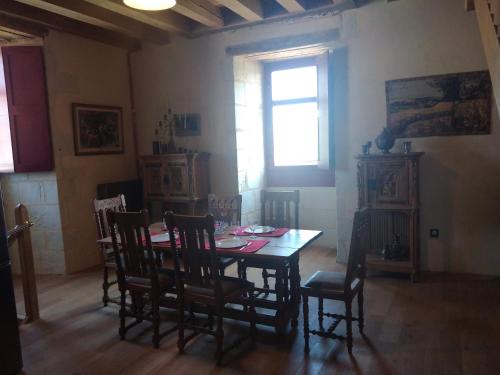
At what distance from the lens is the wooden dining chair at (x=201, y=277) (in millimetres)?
2475

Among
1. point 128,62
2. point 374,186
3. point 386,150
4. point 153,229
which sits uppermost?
point 128,62

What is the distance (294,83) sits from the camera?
546cm

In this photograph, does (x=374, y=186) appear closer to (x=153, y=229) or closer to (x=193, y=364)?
(x=153, y=229)

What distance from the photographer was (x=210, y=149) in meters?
5.13

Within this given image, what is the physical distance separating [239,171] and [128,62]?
215cm

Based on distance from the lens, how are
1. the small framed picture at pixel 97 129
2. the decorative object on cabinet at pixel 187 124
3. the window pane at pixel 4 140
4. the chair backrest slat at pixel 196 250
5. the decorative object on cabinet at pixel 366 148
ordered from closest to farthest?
the chair backrest slat at pixel 196 250 < the decorative object on cabinet at pixel 366 148 < the window pane at pixel 4 140 < the small framed picture at pixel 97 129 < the decorative object on cabinet at pixel 187 124

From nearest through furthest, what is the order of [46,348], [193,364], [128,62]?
[193,364], [46,348], [128,62]

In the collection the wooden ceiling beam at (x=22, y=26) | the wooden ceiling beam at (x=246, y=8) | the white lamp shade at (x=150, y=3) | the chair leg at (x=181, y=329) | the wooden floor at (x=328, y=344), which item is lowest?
the wooden floor at (x=328, y=344)

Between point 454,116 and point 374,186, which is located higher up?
point 454,116

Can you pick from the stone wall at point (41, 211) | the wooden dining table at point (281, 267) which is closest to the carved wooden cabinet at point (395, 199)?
the wooden dining table at point (281, 267)

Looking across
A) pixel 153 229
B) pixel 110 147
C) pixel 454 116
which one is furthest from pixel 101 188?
pixel 454 116

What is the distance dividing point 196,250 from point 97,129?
10.1 ft

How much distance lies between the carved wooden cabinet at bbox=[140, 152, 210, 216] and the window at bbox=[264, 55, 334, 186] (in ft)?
3.63

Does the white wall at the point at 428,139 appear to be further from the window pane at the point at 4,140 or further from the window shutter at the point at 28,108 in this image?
the window pane at the point at 4,140
